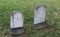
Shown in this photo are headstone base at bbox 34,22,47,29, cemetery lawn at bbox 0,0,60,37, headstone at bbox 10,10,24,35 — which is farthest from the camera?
headstone base at bbox 34,22,47,29

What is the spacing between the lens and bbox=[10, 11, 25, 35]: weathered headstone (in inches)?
114

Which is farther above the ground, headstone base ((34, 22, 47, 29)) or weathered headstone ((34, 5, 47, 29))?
weathered headstone ((34, 5, 47, 29))

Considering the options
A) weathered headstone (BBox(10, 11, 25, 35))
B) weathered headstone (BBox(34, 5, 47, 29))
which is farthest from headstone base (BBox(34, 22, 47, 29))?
weathered headstone (BBox(10, 11, 25, 35))

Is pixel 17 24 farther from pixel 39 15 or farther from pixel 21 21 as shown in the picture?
pixel 39 15

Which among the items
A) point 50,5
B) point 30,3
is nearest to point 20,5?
point 30,3

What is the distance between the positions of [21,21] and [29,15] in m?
0.68

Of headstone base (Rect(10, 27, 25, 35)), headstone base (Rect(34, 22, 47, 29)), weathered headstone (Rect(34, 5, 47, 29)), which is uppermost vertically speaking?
weathered headstone (Rect(34, 5, 47, 29))

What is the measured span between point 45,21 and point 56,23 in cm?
26

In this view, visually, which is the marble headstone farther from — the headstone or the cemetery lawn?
the headstone

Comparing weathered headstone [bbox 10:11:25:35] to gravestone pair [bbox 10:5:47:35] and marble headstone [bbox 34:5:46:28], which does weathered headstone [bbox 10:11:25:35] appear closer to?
gravestone pair [bbox 10:5:47:35]

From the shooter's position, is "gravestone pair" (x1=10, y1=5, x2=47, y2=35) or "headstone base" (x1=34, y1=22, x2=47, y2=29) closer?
"gravestone pair" (x1=10, y1=5, x2=47, y2=35)

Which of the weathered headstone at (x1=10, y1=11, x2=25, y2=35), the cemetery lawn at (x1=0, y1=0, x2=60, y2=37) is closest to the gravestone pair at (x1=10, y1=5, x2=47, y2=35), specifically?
the weathered headstone at (x1=10, y1=11, x2=25, y2=35)

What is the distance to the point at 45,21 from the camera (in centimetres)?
340

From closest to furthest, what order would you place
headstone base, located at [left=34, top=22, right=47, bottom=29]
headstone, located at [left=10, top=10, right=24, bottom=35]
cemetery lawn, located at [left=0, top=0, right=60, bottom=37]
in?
1. headstone, located at [left=10, top=10, right=24, bottom=35]
2. cemetery lawn, located at [left=0, top=0, right=60, bottom=37]
3. headstone base, located at [left=34, top=22, right=47, bottom=29]
